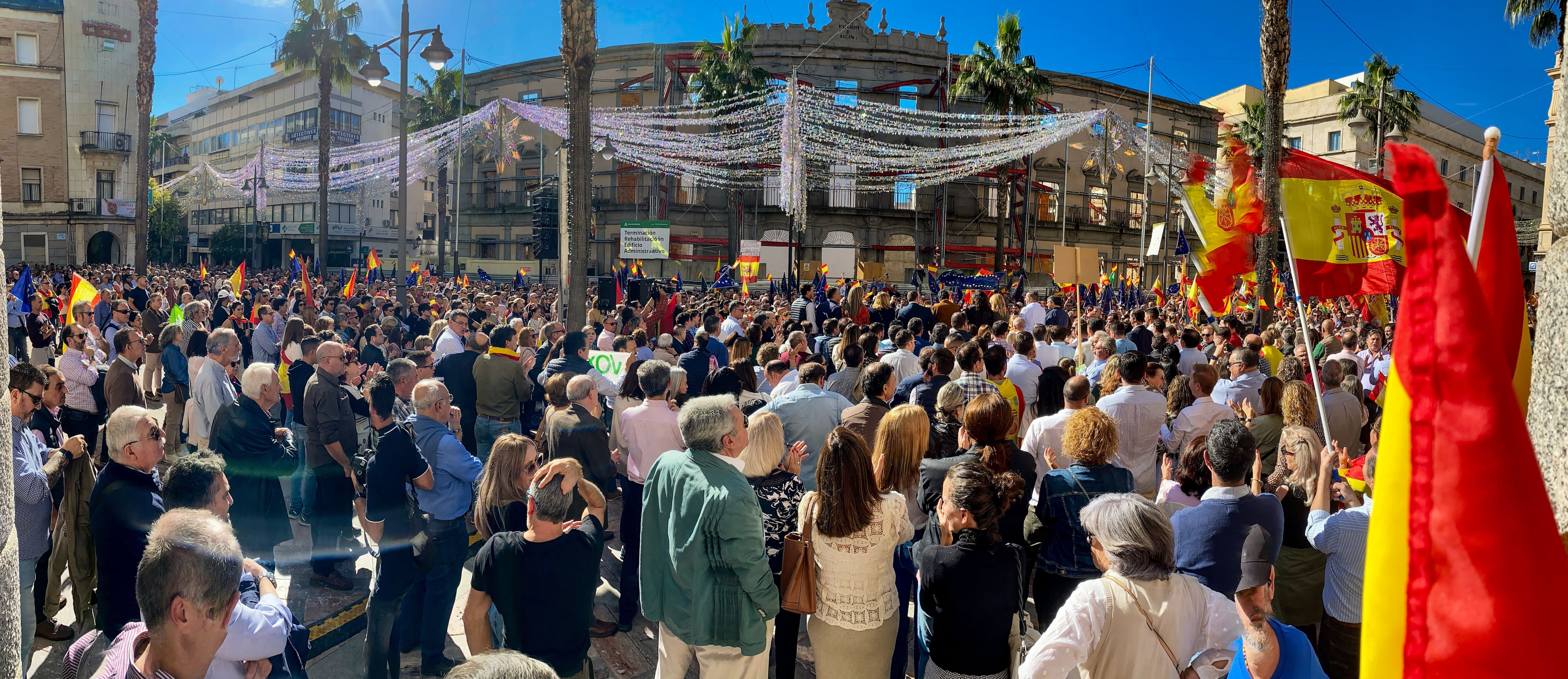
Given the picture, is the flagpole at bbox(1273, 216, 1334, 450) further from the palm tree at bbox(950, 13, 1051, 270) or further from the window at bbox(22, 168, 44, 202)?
the window at bbox(22, 168, 44, 202)

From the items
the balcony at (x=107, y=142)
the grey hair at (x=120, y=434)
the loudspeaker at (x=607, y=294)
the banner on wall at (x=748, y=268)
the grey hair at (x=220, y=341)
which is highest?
the balcony at (x=107, y=142)

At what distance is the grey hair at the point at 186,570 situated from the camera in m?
2.47

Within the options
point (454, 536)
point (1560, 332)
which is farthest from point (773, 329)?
point (1560, 332)

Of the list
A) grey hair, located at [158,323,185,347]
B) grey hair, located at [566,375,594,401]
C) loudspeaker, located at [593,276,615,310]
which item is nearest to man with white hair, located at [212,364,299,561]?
grey hair, located at [566,375,594,401]

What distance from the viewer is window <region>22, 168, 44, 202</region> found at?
44375mm

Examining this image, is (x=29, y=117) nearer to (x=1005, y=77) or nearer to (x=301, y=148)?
(x=301, y=148)

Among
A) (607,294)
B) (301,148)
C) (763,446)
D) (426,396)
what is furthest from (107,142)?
(763,446)


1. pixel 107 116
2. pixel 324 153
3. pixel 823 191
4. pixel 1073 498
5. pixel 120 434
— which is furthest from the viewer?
pixel 107 116

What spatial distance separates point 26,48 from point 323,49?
92.2 ft

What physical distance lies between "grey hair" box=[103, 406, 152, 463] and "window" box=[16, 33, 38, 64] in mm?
53738

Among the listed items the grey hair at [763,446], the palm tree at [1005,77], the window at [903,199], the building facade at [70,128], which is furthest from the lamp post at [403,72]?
the building facade at [70,128]

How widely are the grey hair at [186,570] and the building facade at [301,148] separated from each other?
55.0 metres

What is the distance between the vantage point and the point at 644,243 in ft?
90.0

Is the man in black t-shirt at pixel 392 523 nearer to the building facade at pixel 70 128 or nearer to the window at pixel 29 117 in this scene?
the building facade at pixel 70 128
